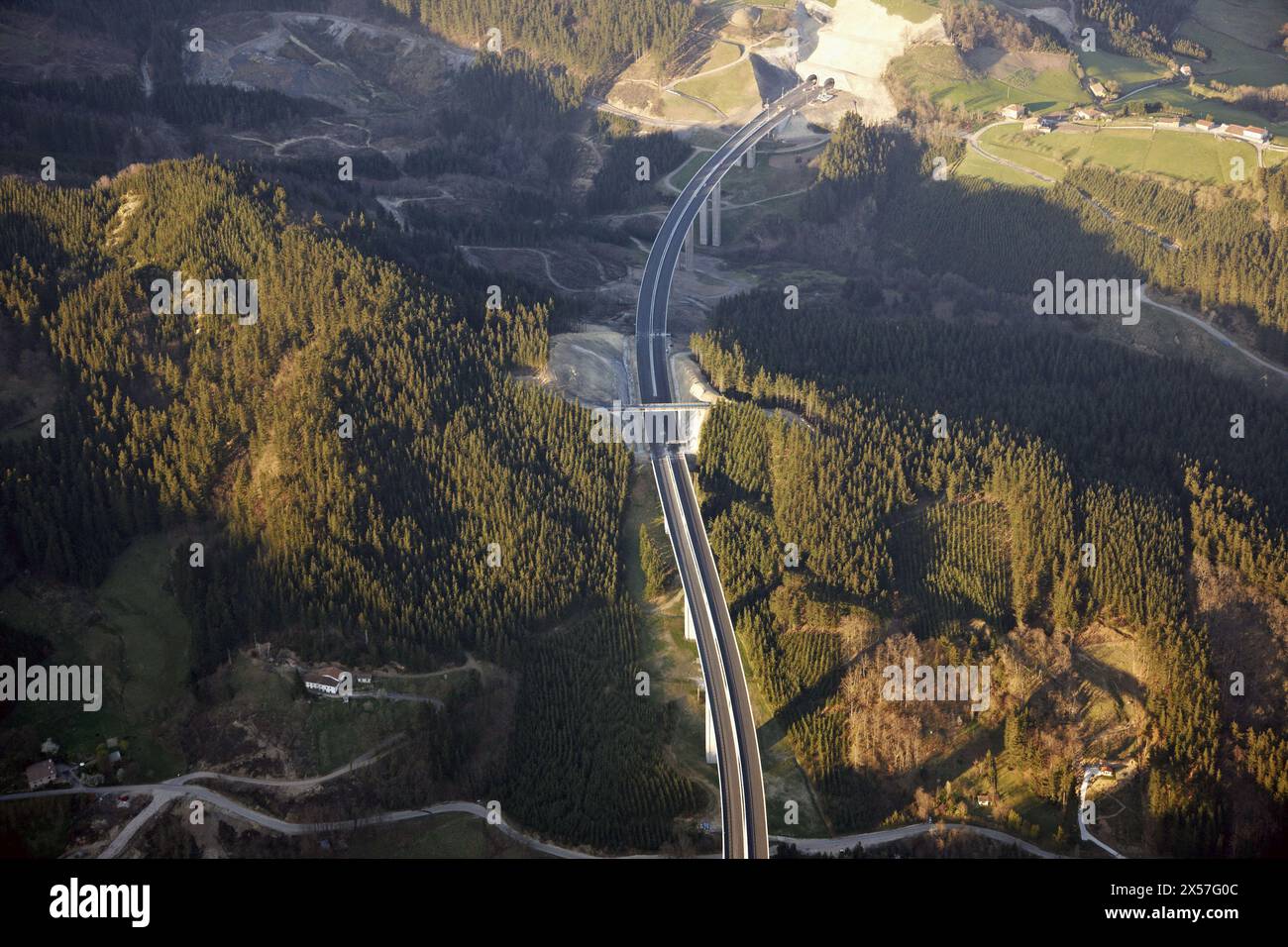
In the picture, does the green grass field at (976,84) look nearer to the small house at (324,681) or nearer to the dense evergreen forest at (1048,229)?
the dense evergreen forest at (1048,229)

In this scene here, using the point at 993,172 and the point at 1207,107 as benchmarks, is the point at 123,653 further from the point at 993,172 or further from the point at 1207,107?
the point at 1207,107

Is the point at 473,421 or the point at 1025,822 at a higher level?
the point at 473,421

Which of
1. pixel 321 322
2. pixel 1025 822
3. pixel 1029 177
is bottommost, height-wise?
pixel 1025 822

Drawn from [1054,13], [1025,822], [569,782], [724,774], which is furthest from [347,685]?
[1054,13]

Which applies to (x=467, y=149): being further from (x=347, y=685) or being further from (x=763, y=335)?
(x=347, y=685)

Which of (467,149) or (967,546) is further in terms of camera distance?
(467,149)
